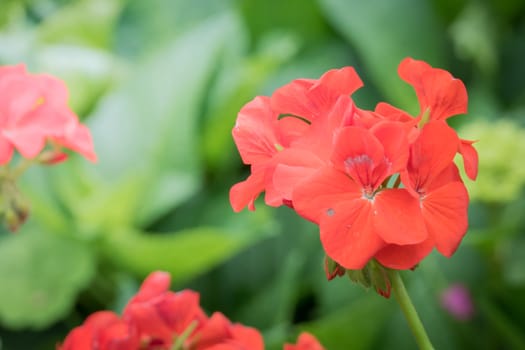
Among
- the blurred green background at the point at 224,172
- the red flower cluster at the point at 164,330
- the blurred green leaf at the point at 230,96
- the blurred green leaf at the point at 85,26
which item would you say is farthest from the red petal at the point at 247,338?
the blurred green leaf at the point at 85,26

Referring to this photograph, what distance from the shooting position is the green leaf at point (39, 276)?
1.87ft

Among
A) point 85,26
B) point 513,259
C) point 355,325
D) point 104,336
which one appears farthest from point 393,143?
point 85,26

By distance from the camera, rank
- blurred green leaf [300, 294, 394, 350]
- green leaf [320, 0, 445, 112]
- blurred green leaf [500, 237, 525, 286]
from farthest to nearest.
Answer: green leaf [320, 0, 445, 112]
blurred green leaf [500, 237, 525, 286]
blurred green leaf [300, 294, 394, 350]

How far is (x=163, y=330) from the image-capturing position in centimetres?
26

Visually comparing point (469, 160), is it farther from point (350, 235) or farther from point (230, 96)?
point (230, 96)

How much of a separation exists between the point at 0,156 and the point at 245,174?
519 mm

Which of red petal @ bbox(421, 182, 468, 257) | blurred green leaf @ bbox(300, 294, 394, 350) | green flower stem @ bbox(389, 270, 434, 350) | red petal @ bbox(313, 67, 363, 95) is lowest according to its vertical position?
blurred green leaf @ bbox(300, 294, 394, 350)

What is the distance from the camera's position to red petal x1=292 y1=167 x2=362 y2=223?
193 millimetres

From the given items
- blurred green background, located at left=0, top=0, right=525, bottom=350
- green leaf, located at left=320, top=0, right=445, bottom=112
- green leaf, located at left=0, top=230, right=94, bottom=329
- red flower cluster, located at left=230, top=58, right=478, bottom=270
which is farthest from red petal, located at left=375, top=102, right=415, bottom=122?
green leaf, located at left=320, top=0, right=445, bottom=112

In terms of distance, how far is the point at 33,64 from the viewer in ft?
2.21

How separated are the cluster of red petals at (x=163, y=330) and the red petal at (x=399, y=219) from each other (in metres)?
0.08

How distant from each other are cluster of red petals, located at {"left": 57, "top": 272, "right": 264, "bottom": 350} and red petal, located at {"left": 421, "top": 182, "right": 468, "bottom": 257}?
0.08 m

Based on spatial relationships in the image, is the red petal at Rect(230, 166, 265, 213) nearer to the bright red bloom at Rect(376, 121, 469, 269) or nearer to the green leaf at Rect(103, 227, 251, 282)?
the bright red bloom at Rect(376, 121, 469, 269)

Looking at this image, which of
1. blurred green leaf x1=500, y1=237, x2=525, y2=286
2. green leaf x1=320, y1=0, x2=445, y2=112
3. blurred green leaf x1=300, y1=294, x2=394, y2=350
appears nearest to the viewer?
blurred green leaf x1=300, y1=294, x2=394, y2=350
